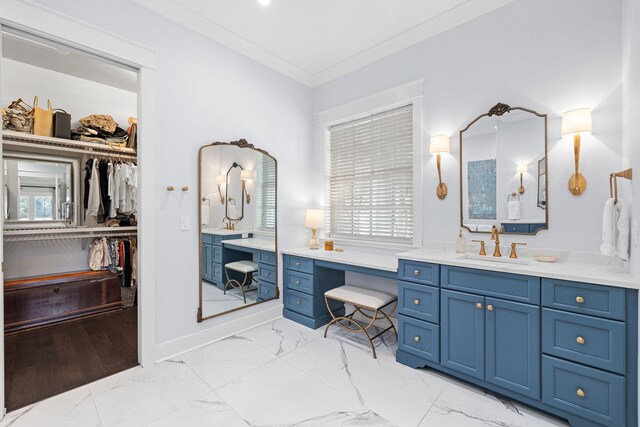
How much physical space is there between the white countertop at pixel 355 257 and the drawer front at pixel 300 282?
23 cm

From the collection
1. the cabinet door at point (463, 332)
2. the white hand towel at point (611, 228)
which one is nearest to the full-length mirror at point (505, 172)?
the white hand towel at point (611, 228)

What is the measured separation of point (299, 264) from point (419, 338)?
4.81 feet

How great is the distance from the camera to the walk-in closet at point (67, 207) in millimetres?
2941

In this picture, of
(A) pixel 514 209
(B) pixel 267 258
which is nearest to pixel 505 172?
(A) pixel 514 209

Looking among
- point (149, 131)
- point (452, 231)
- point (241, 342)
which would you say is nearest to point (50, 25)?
point (149, 131)

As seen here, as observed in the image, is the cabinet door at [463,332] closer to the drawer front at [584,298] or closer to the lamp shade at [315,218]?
the drawer front at [584,298]

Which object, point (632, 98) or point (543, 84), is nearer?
point (632, 98)

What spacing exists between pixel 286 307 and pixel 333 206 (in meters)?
1.34

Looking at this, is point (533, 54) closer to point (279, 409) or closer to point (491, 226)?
point (491, 226)

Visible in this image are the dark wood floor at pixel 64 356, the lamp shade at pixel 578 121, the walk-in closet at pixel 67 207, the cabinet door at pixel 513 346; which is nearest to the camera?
the cabinet door at pixel 513 346

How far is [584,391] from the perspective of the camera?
1661mm

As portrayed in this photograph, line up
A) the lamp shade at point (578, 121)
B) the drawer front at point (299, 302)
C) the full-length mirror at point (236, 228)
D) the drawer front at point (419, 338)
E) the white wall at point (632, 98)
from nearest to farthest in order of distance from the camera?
1. the white wall at point (632, 98)
2. the lamp shade at point (578, 121)
3. the drawer front at point (419, 338)
4. the full-length mirror at point (236, 228)
5. the drawer front at point (299, 302)

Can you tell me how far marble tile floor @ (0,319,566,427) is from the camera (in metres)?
1.78

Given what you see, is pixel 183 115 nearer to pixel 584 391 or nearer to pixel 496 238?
pixel 496 238
